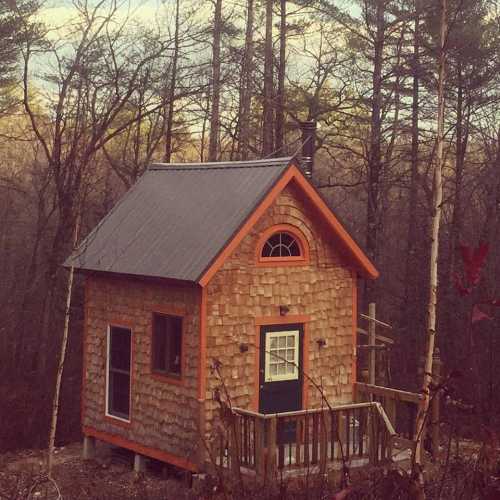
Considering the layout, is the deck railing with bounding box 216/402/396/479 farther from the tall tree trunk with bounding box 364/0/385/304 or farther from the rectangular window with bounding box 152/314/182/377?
the tall tree trunk with bounding box 364/0/385/304

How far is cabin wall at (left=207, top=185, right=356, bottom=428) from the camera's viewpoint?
14125 millimetres

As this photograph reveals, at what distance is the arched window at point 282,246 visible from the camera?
1460 cm

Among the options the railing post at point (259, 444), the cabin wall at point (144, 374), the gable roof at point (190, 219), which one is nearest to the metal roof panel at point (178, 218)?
the gable roof at point (190, 219)

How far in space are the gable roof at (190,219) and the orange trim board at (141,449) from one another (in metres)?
2.87

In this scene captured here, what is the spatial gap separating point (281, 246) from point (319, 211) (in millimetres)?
840

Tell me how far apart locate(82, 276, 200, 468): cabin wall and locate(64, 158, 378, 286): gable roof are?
0.44m

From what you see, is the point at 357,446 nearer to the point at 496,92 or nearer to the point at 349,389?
the point at 349,389

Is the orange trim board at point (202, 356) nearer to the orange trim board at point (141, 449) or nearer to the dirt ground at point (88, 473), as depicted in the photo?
the orange trim board at point (141, 449)

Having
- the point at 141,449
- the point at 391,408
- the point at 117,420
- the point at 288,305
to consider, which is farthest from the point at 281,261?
the point at 117,420

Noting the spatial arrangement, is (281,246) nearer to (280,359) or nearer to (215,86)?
(280,359)

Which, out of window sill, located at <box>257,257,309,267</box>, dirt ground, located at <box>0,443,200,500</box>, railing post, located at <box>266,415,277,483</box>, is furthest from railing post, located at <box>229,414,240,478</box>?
window sill, located at <box>257,257,309,267</box>

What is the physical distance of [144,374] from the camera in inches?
596

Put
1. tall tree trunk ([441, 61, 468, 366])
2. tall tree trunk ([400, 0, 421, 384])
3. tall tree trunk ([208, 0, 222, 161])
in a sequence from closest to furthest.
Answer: tall tree trunk ([441, 61, 468, 366]) → tall tree trunk ([400, 0, 421, 384]) → tall tree trunk ([208, 0, 222, 161])

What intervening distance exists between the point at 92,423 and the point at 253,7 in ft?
61.1
